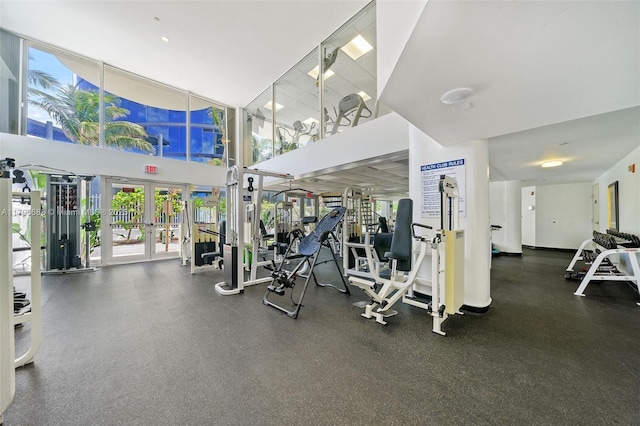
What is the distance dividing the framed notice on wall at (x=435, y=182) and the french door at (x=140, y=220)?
6621mm

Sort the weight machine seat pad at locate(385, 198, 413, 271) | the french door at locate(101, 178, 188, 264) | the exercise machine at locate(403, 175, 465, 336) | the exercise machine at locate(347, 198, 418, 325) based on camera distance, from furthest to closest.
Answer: the french door at locate(101, 178, 188, 264), the weight machine seat pad at locate(385, 198, 413, 271), the exercise machine at locate(347, 198, 418, 325), the exercise machine at locate(403, 175, 465, 336)

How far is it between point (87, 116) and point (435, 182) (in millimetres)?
8355

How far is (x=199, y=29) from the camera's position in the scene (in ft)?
16.2

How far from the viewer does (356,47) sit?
17.0ft

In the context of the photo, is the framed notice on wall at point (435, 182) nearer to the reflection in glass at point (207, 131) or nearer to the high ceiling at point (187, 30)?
the high ceiling at point (187, 30)

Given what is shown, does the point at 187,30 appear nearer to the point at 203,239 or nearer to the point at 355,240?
the point at 203,239

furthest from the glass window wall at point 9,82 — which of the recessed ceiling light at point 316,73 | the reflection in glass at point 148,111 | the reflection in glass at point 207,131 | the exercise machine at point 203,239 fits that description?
the recessed ceiling light at point 316,73

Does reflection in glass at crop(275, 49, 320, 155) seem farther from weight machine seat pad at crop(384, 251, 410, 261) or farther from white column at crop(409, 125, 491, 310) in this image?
weight machine seat pad at crop(384, 251, 410, 261)

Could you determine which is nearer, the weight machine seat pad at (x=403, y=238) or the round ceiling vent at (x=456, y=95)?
the round ceiling vent at (x=456, y=95)

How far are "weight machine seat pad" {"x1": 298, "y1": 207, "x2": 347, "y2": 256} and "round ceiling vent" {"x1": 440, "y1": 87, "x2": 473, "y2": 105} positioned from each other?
1.84 meters

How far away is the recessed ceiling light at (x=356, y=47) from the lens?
5.05 metres

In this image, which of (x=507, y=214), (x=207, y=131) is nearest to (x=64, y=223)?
(x=207, y=131)

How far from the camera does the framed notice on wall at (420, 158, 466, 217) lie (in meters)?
3.22

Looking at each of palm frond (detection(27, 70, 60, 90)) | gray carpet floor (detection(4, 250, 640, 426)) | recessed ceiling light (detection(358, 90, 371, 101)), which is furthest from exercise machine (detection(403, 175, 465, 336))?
palm frond (detection(27, 70, 60, 90))
